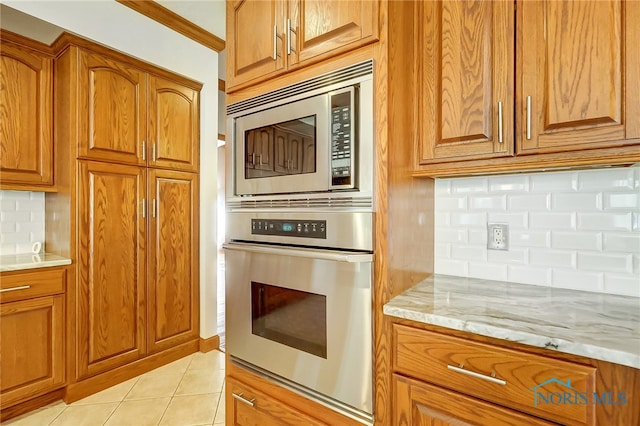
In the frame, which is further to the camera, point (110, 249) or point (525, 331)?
point (110, 249)

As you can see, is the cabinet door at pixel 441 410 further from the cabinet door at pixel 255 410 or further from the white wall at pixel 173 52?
the white wall at pixel 173 52

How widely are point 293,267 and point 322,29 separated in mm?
890

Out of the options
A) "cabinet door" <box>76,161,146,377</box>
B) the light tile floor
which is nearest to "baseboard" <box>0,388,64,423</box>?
the light tile floor

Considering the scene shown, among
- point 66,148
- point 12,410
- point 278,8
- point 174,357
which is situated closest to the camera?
point 278,8

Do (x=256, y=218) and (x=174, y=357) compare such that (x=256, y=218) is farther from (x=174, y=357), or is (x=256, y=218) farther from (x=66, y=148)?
(x=174, y=357)

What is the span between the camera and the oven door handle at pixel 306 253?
3.36ft

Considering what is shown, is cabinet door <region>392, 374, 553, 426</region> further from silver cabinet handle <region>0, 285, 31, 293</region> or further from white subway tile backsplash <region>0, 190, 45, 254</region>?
white subway tile backsplash <region>0, 190, 45, 254</region>

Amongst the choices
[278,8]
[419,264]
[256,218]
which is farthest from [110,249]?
[419,264]

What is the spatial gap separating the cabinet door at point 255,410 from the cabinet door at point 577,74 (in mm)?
1260

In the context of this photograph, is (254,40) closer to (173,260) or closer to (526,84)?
(526,84)

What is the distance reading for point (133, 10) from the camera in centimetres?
231

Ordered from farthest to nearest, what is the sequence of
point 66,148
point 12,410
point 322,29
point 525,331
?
point 66,148 < point 12,410 < point 322,29 < point 525,331

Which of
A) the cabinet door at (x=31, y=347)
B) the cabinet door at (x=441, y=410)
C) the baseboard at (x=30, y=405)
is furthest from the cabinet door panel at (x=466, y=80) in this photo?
the baseboard at (x=30, y=405)

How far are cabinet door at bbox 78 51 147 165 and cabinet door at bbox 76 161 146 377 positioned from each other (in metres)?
0.11
